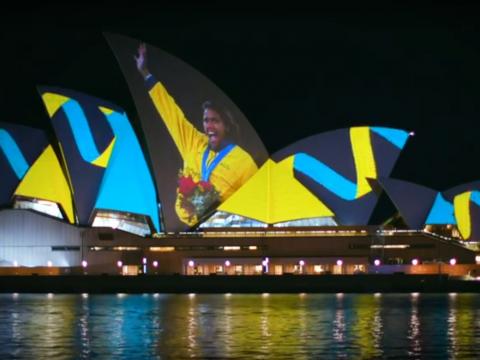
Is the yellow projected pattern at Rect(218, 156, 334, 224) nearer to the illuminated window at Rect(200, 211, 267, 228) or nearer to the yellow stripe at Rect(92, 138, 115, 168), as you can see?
the illuminated window at Rect(200, 211, 267, 228)

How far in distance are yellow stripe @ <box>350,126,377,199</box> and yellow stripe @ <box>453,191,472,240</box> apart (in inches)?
241

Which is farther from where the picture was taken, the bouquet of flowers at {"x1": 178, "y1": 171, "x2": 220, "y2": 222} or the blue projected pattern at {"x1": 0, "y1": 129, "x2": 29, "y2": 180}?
the bouquet of flowers at {"x1": 178, "y1": 171, "x2": 220, "y2": 222}

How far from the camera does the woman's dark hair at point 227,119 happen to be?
228 feet

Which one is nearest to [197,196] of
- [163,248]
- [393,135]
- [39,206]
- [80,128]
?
[163,248]

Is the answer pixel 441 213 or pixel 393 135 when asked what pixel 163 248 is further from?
pixel 441 213

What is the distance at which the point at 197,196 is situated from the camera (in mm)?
71875

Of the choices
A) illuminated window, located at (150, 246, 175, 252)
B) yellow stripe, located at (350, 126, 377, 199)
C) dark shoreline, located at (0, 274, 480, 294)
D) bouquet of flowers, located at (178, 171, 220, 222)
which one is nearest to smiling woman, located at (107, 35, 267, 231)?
bouquet of flowers, located at (178, 171, 220, 222)

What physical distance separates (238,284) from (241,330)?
32540mm

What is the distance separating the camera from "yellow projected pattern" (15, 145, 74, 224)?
6838 cm

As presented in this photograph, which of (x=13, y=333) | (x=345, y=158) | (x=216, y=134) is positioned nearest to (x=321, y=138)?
(x=345, y=158)

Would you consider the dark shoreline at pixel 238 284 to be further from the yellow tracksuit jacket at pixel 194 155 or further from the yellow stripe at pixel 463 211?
the yellow tracksuit jacket at pixel 194 155

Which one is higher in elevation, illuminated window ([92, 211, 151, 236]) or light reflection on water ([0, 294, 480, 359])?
illuminated window ([92, 211, 151, 236])

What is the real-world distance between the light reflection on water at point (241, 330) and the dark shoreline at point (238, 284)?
604 inches

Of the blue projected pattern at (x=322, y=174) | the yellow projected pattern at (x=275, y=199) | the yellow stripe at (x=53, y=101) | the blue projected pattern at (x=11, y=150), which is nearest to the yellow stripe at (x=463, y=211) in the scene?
the blue projected pattern at (x=322, y=174)
